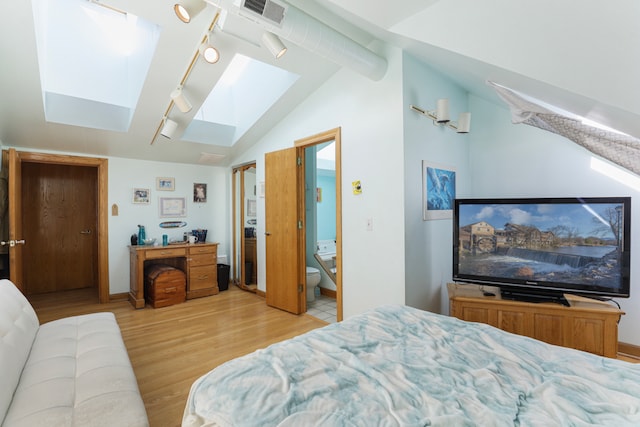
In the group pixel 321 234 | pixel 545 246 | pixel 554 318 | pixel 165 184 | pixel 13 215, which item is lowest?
pixel 554 318

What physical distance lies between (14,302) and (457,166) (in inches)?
154

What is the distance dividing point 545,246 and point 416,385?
6.50ft

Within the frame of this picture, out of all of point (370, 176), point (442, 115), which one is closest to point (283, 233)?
point (370, 176)

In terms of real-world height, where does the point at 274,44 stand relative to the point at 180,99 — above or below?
above

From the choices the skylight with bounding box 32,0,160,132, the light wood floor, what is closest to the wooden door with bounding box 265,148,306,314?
the light wood floor

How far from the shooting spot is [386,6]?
6.42 ft

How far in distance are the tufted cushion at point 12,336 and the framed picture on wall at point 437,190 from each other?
9.35ft

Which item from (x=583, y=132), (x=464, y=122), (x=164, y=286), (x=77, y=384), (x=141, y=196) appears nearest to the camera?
(x=77, y=384)

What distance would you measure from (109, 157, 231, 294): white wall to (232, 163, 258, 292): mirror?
0.86 feet

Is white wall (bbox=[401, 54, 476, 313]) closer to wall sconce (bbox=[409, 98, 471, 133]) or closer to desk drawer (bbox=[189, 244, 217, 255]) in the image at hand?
wall sconce (bbox=[409, 98, 471, 133])

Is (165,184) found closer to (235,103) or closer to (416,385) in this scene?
(235,103)

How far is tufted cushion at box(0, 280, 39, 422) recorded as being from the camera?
4.18 feet

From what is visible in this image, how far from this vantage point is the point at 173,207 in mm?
4801

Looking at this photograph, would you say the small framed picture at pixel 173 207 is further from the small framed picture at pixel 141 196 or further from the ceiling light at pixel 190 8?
the ceiling light at pixel 190 8
